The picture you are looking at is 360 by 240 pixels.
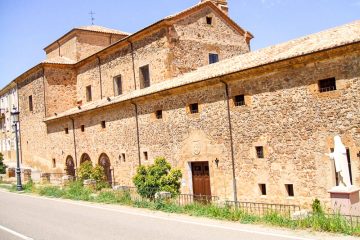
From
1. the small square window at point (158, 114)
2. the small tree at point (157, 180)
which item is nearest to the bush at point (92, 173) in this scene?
the small square window at point (158, 114)

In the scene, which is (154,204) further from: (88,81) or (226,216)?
(88,81)

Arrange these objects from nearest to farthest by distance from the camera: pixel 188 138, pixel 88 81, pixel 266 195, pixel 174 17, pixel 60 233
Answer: pixel 60 233 → pixel 266 195 → pixel 188 138 → pixel 174 17 → pixel 88 81

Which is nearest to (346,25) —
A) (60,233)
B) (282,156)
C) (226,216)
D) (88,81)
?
(282,156)

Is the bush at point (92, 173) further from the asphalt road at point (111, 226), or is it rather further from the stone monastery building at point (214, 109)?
the asphalt road at point (111, 226)

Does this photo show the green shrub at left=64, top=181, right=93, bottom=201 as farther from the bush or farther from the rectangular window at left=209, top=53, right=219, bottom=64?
the rectangular window at left=209, top=53, right=219, bottom=64

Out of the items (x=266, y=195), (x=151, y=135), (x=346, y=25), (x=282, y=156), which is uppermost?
(x=346, y=25)

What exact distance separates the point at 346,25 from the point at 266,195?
25.6 ft

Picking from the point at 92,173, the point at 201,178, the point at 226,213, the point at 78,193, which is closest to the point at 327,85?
the point at 226,213

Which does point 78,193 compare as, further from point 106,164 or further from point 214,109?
point 214,109

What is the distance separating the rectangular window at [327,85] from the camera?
516 inches

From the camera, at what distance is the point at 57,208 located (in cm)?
1536

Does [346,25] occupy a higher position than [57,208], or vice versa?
[346,25]

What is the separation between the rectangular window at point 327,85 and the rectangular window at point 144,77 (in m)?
13.7

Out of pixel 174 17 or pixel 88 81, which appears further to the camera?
pixel 88 81
